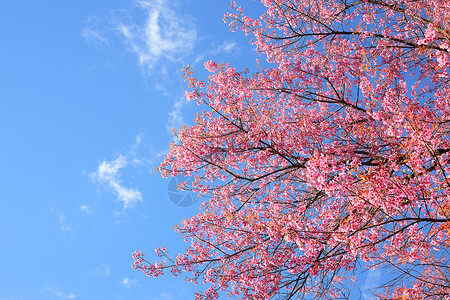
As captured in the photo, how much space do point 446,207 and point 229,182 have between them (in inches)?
194

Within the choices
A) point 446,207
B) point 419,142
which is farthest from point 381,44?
point 446,207

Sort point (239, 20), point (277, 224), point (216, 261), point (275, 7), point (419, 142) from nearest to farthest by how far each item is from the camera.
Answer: point (419, 142), point (277, 224), point (216, 261), point (275, 7), point (239, 20)

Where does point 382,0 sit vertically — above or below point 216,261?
above

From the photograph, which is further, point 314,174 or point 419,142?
point 314,174

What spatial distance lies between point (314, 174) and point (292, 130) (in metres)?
3.42

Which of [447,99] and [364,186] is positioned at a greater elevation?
[447,99]

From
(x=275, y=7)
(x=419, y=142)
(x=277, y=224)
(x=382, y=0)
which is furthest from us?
(x=275, y=7)

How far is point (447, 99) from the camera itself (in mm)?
8062

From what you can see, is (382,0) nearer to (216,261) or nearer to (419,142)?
(419,142)

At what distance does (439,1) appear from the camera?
26.0 ft

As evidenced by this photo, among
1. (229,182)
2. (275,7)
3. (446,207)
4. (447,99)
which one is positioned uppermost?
(275,7)

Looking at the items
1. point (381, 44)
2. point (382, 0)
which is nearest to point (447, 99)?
point (381, 44)

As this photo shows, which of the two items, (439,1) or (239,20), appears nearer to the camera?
(439,1)

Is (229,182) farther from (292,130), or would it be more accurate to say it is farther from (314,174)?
(314,174)
